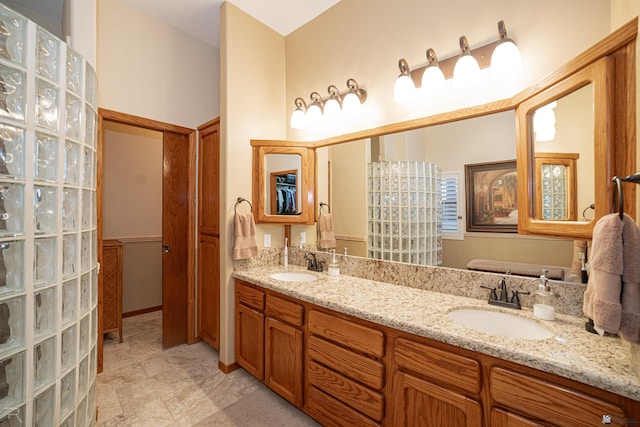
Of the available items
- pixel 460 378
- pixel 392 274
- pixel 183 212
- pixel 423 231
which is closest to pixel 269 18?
pixel 183 212

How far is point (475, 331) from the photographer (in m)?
1.16

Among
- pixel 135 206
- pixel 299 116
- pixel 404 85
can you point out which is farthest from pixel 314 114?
pixel 135 206

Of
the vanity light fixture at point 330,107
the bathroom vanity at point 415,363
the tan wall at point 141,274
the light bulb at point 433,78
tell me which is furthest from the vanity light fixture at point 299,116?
the tan wall at point 141,274

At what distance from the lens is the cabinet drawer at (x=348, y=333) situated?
53.8 inches

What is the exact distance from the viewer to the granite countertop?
2.86 ft

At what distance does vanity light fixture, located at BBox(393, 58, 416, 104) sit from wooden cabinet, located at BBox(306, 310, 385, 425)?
1.44 m

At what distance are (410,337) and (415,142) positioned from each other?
1.25 m

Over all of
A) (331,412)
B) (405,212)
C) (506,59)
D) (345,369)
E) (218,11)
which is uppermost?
(218,11)

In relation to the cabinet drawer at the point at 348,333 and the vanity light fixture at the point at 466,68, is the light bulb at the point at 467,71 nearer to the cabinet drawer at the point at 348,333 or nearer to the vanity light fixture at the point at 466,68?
the vanity light fixture at the point at 466,68

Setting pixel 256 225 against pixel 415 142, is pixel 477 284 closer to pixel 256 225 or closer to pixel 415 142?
pixel 415 142

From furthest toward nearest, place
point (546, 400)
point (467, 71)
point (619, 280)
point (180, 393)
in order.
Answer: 1. point (180, 393)
2. point (467, 71)
3. point (546, 400)
4. point (619, 280)

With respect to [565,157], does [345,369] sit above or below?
below

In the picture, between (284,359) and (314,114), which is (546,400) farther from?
(314,114)

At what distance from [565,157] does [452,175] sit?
554 mm
